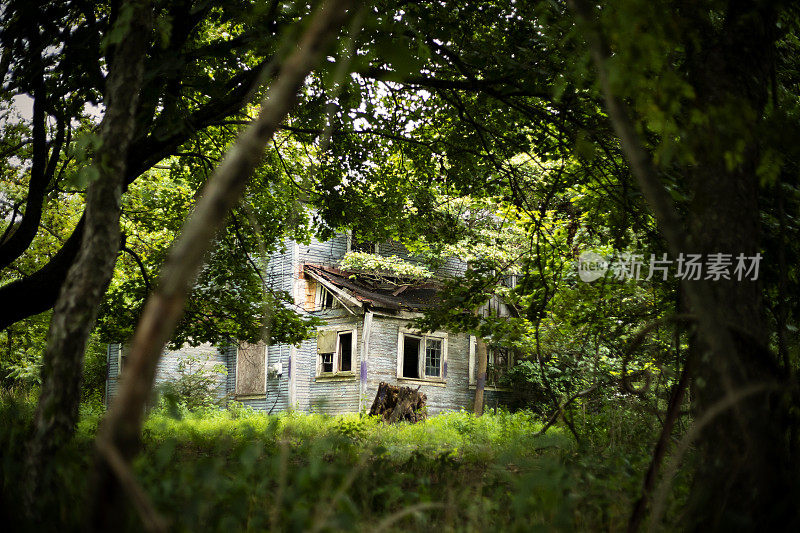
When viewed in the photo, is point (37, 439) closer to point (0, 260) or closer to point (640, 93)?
point (640, 93)

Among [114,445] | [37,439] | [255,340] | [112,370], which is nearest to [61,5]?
[37,439]

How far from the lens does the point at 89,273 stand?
3.09m

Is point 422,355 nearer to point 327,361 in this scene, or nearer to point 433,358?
point 433,358

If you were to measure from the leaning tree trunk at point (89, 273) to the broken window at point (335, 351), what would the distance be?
1769cm

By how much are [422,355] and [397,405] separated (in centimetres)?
545

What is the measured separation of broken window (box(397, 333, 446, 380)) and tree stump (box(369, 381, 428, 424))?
4748 mm

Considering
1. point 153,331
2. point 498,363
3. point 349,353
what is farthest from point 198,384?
point 153,331

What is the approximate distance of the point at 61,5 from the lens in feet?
21.8

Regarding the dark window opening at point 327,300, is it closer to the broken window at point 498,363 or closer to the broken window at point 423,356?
the broken window at point 423,356

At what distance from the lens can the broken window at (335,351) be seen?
827 inches

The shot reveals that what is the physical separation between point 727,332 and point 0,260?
28.6 feet

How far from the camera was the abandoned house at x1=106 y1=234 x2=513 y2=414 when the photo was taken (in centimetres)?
2042

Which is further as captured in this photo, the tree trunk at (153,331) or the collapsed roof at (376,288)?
the collapsed roof at (376,288)

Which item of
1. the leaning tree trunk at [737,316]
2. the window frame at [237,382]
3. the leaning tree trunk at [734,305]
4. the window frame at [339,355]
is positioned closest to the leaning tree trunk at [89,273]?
the leaning tree trunk at [734,305]
